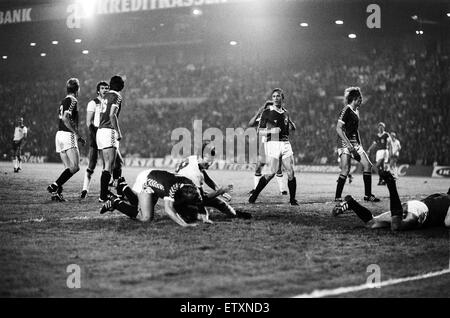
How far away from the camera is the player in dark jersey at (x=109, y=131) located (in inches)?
429

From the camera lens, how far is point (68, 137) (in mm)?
11875

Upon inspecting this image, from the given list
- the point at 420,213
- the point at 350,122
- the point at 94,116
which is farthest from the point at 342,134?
the point at 94,116

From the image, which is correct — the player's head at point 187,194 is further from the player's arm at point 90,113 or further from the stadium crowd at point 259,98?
the stadium crowd at point 259,98

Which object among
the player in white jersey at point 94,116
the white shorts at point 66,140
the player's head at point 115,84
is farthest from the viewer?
the player in white jersey at point 94,116

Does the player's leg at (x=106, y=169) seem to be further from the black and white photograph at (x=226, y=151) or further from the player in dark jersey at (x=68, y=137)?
the player in dark jersey at (x=68, y=137)

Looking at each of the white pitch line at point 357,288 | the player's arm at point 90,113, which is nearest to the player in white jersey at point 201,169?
the white pitch line at point 357,288

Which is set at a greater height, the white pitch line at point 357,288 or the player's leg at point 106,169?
the player's leg at point 106,169

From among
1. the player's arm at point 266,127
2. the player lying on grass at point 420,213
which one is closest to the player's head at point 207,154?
the player lying on grass at point 420,213

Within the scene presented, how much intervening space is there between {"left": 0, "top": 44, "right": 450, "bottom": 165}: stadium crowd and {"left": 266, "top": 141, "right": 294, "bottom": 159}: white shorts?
16253mm

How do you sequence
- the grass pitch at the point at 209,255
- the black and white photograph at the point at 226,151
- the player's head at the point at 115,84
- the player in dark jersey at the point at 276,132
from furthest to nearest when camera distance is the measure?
the player in dark jersey at the point at 276,132 < the player's head at the point at 115,84 < the black and white photograph at the point at 226,151 < the grass pitch at the point at 209,255

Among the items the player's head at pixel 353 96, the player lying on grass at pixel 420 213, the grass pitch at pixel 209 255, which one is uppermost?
the player's head at pixel 353 96

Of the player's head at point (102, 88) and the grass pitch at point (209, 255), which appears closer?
the grass pitch at point (209, 255)

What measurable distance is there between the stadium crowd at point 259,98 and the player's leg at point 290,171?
53.5 feet
